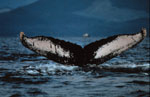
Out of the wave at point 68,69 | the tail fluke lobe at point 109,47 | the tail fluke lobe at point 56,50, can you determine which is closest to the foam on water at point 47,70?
the wave at point 68,69

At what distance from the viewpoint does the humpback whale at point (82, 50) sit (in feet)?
20.3

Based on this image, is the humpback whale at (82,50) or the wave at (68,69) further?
the wave at (68,69)

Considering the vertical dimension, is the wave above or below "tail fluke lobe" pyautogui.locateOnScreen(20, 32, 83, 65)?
below

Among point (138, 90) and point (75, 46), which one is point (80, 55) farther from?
point (138, 90)

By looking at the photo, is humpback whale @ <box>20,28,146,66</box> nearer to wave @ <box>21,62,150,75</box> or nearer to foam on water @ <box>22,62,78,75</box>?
wave @ <box>21,62,150,75</box>

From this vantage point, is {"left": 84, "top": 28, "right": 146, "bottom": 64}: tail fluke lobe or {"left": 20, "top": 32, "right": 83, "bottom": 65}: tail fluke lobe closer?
{"left": 20, "top": 32, "right": 83, "bottom": 65}: tail fluke lobe

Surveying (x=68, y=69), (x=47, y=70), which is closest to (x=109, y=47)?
(x=68, y=69)

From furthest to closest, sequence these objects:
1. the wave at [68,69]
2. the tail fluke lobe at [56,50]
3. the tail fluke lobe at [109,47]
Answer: the wave at [68,69]
the tail fluke lobe at [109,47]
the tail fluke lobe at [56,50]

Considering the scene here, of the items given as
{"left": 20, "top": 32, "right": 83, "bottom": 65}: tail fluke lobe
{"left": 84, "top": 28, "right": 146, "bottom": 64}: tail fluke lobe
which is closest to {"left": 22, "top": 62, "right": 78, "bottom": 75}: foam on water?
{"left": 20, "top": 32, "right": 83, "bottom": 65}: tail fluke lobe

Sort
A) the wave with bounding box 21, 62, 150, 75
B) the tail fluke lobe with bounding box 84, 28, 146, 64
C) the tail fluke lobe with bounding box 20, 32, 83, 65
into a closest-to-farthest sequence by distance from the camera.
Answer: the tail fluke lobe with bounding box 20, 32, 83, 65 < the tail fluke lobe with bounding box 84, 28, 146, 64 < the wave with bounding box 21, 62, 150, 75

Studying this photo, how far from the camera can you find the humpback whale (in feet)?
20.3

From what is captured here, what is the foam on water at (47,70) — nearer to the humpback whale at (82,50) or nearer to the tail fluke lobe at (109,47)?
the humpback whale at (82,50)

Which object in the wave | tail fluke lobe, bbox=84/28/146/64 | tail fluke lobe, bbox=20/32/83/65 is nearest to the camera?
tail fluke lobe, bbox=20/32/83/65

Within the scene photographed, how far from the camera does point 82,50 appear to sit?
645 centimetres
